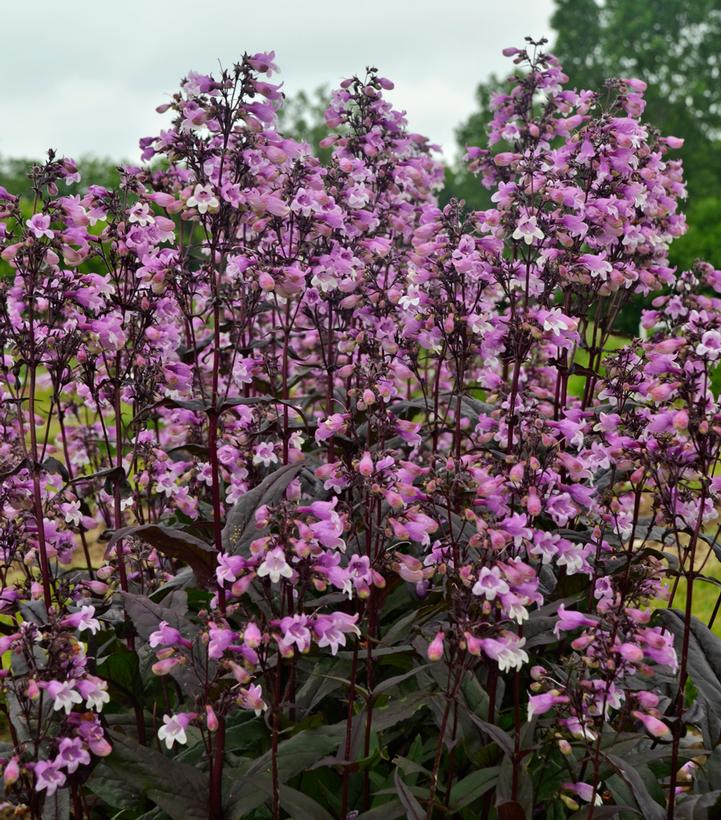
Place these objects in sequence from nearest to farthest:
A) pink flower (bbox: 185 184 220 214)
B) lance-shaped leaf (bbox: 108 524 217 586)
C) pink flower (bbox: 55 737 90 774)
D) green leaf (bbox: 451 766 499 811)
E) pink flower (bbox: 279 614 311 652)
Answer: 1. pink flower (bbox: 279 614 311 652)
2. pink flower (bbox: 55 737 90 774)
3. lance-shaped leaf (bbox: 108 524 217 586)
4. green leaf (bbox: 451 766 499 811)
5. pink flower (bbox: 185 184 220 214)

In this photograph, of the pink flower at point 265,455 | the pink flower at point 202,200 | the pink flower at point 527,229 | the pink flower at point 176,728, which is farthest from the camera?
the pink flower at point 265,455

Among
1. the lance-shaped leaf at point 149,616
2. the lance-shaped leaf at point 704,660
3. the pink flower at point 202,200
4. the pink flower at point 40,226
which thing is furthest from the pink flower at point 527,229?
the lance-shaped leaf at point 149,616

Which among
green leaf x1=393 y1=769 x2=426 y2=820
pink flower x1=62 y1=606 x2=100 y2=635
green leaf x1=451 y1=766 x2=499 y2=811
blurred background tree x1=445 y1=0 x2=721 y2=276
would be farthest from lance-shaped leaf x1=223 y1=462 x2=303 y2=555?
blurred background tree x1=445 y1=0 x2=721 y2=276

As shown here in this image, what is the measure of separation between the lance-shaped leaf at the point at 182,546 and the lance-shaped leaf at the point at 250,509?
104 millimetres

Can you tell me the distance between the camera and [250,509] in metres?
3.79

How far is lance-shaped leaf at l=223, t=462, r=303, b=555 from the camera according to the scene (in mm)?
3650

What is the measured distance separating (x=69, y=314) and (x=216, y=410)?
0.97m

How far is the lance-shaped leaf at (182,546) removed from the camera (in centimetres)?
349

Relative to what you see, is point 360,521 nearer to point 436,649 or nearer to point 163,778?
point 436,649

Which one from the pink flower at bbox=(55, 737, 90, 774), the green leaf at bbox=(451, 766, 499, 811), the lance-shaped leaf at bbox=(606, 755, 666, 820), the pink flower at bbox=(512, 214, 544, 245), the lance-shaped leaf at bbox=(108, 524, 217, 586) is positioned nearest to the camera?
the pink flower at bbox=(55, 737, 90, 774)

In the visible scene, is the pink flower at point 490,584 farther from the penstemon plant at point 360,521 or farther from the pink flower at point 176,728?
the pink flower at point 176,728

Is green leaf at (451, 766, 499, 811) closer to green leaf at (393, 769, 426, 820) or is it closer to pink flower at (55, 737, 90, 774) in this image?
green leaf at (393, 769, 426, 820)

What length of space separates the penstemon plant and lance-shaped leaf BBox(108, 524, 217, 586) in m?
0.02

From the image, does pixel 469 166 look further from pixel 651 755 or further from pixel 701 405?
pixel 651 755
